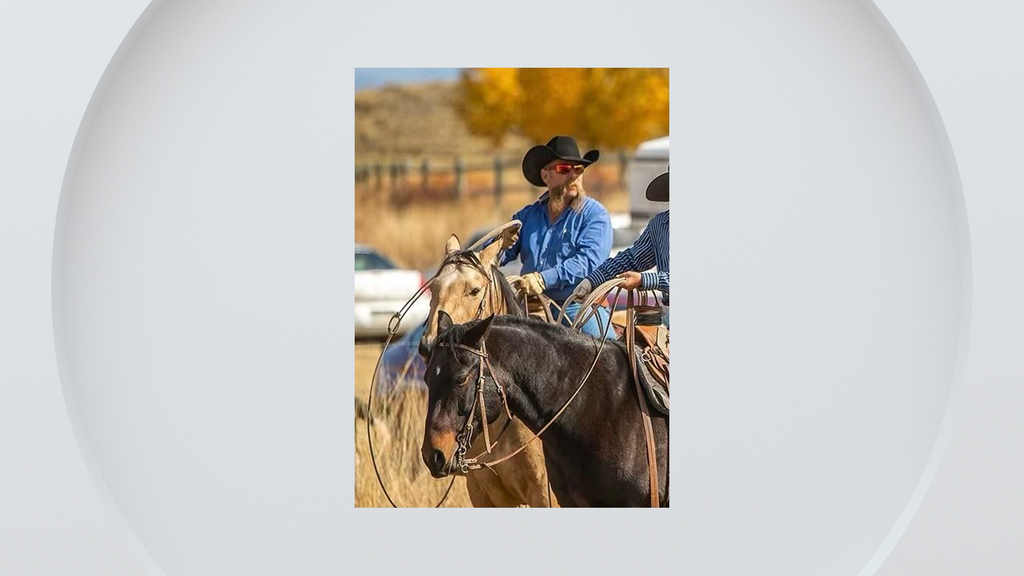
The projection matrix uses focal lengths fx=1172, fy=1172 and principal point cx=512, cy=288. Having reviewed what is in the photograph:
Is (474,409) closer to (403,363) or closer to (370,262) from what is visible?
(403,363)

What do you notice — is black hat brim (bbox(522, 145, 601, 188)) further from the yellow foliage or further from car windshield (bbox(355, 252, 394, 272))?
car windshield (bbox(355, 252, 394, 272))

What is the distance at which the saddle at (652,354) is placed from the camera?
225 inches

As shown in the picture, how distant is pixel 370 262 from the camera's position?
225 inches

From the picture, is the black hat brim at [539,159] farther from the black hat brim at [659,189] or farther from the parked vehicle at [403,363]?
the parked vehicle at [403,363]

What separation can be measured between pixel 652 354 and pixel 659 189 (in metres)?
0.80

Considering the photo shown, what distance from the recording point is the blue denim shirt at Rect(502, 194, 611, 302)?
5.73 meters

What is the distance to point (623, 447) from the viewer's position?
5.79 m

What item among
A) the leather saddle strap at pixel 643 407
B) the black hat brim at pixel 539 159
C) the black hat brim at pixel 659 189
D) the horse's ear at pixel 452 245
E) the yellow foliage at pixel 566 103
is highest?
the yellow foliage at pixel 566 103
